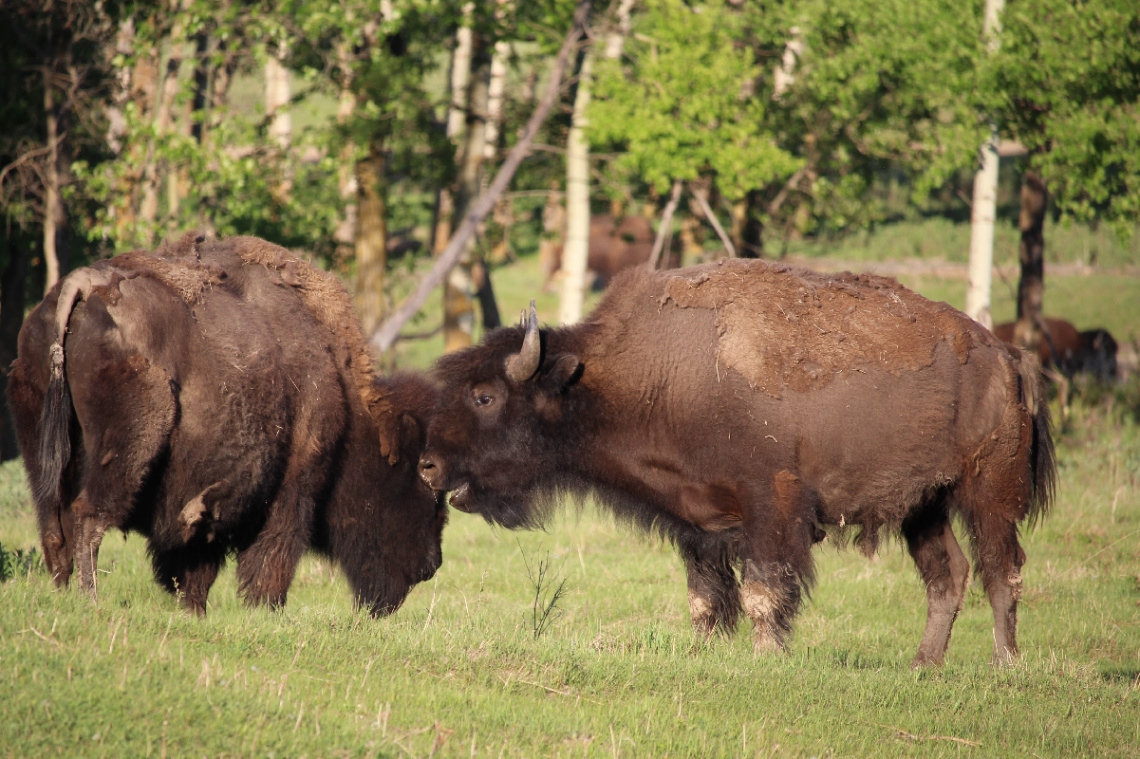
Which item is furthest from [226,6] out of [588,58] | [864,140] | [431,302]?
[431,302]

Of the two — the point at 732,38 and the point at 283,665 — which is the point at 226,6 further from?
the point at 283,665

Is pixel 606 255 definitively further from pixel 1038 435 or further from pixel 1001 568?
pixel 1001 568

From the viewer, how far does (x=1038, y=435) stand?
7.18m

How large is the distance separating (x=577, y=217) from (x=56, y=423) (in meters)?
11.7

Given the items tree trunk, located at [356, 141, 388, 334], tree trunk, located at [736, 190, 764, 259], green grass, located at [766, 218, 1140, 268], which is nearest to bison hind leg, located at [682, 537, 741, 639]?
tree trunk, located at [356, 141, 388, 334]

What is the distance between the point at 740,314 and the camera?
21.9ft

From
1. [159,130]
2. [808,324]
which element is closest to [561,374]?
[808,324]

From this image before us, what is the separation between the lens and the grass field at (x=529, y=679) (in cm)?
418

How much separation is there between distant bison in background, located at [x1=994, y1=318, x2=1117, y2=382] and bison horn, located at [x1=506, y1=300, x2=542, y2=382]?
524 inches

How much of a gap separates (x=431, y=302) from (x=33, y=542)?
22.6 m

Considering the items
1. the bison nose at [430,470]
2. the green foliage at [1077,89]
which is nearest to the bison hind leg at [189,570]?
the bison nose at [430,470]

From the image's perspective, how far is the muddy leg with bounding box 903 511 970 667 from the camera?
716 cm

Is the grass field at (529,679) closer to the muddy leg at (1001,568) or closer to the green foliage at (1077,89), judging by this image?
the muddy leg at (1001,568)

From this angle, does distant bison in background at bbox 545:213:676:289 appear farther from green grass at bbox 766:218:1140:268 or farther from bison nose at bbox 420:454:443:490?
bison nose at bbox 420:454:443:490
